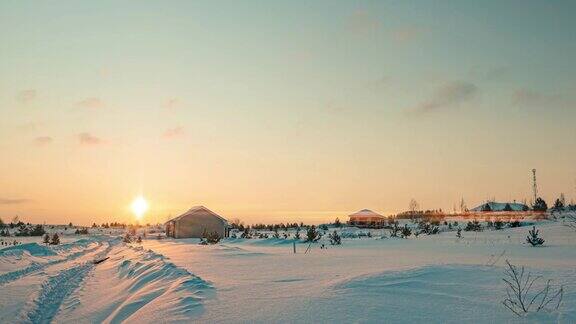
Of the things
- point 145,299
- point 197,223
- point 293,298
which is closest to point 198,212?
point 197,223

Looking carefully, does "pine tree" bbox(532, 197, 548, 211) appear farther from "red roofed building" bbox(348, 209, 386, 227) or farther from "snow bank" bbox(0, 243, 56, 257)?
"snow bank" bbox(0, 243, 56, 257)

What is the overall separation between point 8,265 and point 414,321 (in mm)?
15342

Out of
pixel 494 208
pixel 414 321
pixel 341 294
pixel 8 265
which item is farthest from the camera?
pixel 494 208

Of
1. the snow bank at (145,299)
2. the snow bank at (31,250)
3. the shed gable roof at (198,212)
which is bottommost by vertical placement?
the snow bank at (31,250)

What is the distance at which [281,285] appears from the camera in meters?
7.13

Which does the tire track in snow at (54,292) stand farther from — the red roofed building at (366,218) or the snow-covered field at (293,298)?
the red roofed building at (366,218)

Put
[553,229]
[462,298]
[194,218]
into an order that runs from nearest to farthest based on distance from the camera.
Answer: [462,298] → [553,229] → [194,218]

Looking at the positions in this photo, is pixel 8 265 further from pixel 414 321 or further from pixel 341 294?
pixel 414 321

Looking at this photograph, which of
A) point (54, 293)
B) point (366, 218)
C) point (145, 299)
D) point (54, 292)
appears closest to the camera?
point (145, 299)

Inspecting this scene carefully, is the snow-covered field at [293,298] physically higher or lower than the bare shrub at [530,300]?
lower

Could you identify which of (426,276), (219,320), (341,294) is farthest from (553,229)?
(219,320)

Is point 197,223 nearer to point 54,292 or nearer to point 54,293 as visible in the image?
point 54,292

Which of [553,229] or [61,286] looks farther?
[553,229]

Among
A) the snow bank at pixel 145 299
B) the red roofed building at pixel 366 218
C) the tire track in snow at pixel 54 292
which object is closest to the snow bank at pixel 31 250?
the tire track in snow at pixel 54 292
